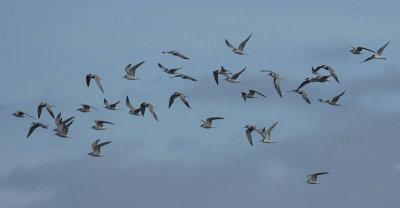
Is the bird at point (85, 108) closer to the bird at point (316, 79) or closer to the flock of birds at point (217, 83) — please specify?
the flock of birds at point (217, 83)

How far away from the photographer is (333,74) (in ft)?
212

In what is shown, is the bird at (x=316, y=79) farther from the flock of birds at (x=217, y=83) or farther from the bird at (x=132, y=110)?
the bird at (x=132, y=110)

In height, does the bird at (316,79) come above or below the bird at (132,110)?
above

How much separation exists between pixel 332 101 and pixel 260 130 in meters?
6.83

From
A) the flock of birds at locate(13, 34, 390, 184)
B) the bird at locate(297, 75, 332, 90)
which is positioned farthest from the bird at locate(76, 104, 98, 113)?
the bird at locate(297, 75, 332, 90)

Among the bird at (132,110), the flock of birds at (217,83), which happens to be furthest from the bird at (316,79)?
the bird at (132,110)

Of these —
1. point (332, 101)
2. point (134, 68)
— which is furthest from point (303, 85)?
point (134, 68)

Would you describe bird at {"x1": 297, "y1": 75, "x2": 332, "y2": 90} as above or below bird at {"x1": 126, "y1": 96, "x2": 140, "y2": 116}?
above

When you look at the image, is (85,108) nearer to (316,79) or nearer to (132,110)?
(132,110)

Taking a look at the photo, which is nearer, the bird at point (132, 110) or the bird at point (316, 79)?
the bird at point (316, 79)

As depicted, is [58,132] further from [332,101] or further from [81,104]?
[332,101]

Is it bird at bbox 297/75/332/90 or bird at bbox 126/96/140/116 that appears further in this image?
bird at bbox 126/96/140/116

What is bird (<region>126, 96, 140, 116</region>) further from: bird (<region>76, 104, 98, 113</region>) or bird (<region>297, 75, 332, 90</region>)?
bird (<region>297, 75, 332, 90</region>)

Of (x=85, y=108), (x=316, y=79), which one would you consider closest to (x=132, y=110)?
(x=85, y=108)
